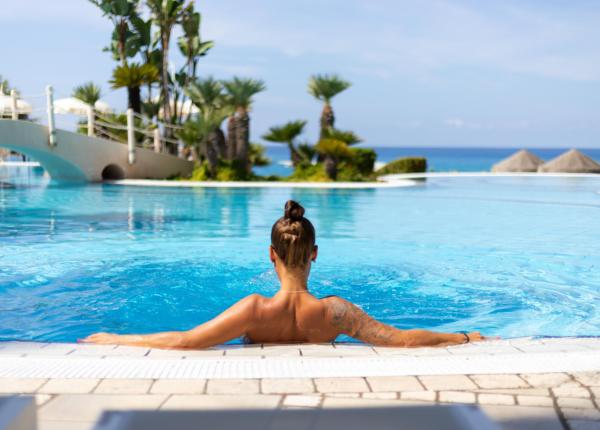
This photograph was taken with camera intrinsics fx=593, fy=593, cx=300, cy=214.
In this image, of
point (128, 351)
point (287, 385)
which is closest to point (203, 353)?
point (128, 351)

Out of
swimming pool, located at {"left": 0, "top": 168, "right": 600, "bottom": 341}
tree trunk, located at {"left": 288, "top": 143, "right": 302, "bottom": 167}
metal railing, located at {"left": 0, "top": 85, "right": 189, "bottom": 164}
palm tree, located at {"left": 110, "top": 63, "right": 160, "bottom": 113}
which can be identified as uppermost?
palm tree, located at {"left": 110, "top": 63, "right": 160, "bottom": 113}

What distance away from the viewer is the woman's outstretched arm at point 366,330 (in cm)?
385

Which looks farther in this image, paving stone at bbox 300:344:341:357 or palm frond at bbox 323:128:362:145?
palm frond at bbox 323:128:362:145

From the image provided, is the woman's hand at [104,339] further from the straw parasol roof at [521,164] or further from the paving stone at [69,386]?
the straw parasol roof at [521,164]

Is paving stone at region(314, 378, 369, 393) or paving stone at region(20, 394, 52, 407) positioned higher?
paving stone at region(314, 378, 369, 393)

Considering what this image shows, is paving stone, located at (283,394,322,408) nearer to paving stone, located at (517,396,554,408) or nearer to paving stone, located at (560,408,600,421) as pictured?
paving stone, located at (517,396,554,408)

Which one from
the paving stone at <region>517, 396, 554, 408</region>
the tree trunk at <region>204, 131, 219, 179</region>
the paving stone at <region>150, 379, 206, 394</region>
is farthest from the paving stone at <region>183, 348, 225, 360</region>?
the tree trunk at <region>204, 131, 219, 179</region>

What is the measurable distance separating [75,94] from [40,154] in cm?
913

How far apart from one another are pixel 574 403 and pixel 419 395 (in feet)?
2.18

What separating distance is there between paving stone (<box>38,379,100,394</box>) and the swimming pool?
2.52m

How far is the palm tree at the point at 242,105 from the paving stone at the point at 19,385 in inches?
822

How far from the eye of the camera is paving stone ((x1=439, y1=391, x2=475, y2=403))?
8.54 feet

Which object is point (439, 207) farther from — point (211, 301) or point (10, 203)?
point (10, 203)

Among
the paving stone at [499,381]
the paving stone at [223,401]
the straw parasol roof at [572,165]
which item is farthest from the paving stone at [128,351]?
the straw parasol roof at [572,165]
